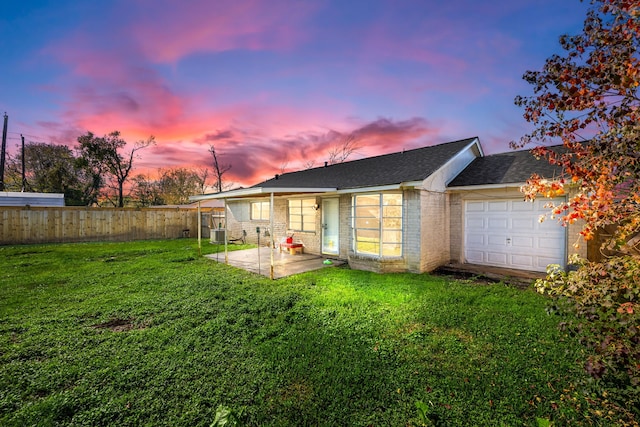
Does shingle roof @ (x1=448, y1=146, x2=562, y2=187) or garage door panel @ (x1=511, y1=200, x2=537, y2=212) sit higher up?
shingle roof @ (x1=448, y1=146, x2=562, y2=187)

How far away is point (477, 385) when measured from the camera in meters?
2.75

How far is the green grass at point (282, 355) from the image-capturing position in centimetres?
242

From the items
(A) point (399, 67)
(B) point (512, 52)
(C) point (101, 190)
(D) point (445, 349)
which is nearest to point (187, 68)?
(A) point (399, 67)

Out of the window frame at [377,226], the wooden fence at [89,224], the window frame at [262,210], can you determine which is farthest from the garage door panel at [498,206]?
the wooden fence at [89,224]

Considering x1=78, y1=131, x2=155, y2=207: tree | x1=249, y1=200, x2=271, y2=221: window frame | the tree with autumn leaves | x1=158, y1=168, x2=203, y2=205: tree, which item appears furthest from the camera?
x1=158, y1=168, x2=203, y2=205: tree

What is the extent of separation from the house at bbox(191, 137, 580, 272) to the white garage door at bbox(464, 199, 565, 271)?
0.02m

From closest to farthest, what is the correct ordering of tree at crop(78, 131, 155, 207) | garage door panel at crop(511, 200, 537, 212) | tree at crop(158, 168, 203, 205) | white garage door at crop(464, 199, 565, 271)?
white garage door at crop(464, 199, 565, 271) → garage door panel at crop(511, 200, 537, 212) → tree at crop(78, 131, 155, 207) → tree at crop(158, 168, 203, 205)

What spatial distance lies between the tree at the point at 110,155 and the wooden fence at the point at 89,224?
9353 mm

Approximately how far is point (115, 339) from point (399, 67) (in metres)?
10.8

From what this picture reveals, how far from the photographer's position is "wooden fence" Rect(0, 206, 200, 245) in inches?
495

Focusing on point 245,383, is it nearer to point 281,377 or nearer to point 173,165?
point 281,377

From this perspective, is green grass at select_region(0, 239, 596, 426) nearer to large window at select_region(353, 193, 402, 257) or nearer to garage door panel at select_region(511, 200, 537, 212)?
large window at select_region(353, 193, 402, 257)

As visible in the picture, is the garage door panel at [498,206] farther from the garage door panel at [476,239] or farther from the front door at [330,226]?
the front door at [330,226]

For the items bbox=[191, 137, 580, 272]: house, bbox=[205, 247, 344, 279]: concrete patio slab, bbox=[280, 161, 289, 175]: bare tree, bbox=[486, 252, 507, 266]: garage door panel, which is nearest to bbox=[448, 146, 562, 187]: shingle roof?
bbox=[191, 137, 580, 272]: house
